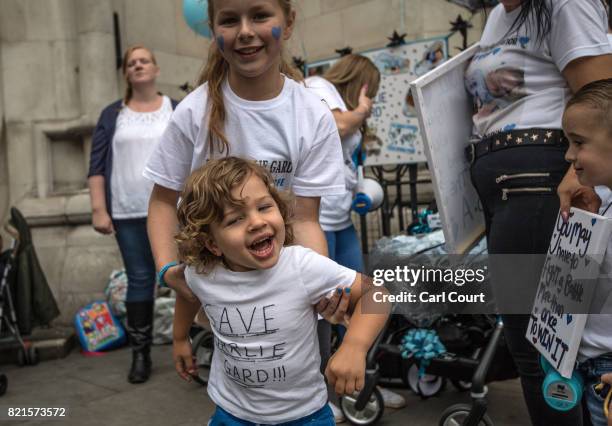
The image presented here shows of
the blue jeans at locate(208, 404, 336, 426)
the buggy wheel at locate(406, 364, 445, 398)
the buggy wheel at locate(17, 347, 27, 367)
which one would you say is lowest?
the buggy wheel at locate(17, 347, 27, 367)

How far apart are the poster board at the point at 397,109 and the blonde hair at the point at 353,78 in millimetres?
1367

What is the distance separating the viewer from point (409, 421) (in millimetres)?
3217

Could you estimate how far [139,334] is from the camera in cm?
407


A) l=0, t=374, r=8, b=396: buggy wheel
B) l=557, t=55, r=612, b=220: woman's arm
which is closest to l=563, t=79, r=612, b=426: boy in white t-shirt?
l=557, t=55, r=612, b=220: woman's arm

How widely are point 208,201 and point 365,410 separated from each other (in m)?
1.92

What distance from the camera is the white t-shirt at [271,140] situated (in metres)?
1.94

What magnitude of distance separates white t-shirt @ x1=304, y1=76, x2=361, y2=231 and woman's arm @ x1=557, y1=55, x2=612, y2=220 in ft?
4.01

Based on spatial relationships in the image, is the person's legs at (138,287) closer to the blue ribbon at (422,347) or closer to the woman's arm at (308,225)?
the blue ribbon at (422,347)

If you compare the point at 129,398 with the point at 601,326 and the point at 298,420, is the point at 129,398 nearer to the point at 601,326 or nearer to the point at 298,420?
the point at 298,420

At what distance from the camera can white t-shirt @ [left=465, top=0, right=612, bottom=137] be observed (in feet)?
6.40

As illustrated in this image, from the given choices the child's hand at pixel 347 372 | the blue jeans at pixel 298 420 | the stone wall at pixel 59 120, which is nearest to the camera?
the child's hand at pixel 347 372

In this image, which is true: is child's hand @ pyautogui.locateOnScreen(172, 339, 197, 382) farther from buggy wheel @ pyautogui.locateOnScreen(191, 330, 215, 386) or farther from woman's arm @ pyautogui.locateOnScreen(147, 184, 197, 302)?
buggy wheel @ pyautogui.locateOnScreen(191, 330, 215, 386)

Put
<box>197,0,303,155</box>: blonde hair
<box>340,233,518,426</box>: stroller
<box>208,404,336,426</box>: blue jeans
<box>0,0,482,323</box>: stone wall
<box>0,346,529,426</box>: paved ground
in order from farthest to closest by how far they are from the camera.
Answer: <box>0,0,482,323</box>: stone wall → <box>0,346,529,426</box>: paved ground → <box>340,233,518,426</box>: stroller → <box>197,0,303,155</box>: blonde hair → <box>208,404,336,426</box>: blue jeans

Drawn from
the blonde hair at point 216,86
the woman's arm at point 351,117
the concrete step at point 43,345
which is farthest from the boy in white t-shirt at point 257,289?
the concrete step at point 43,345
